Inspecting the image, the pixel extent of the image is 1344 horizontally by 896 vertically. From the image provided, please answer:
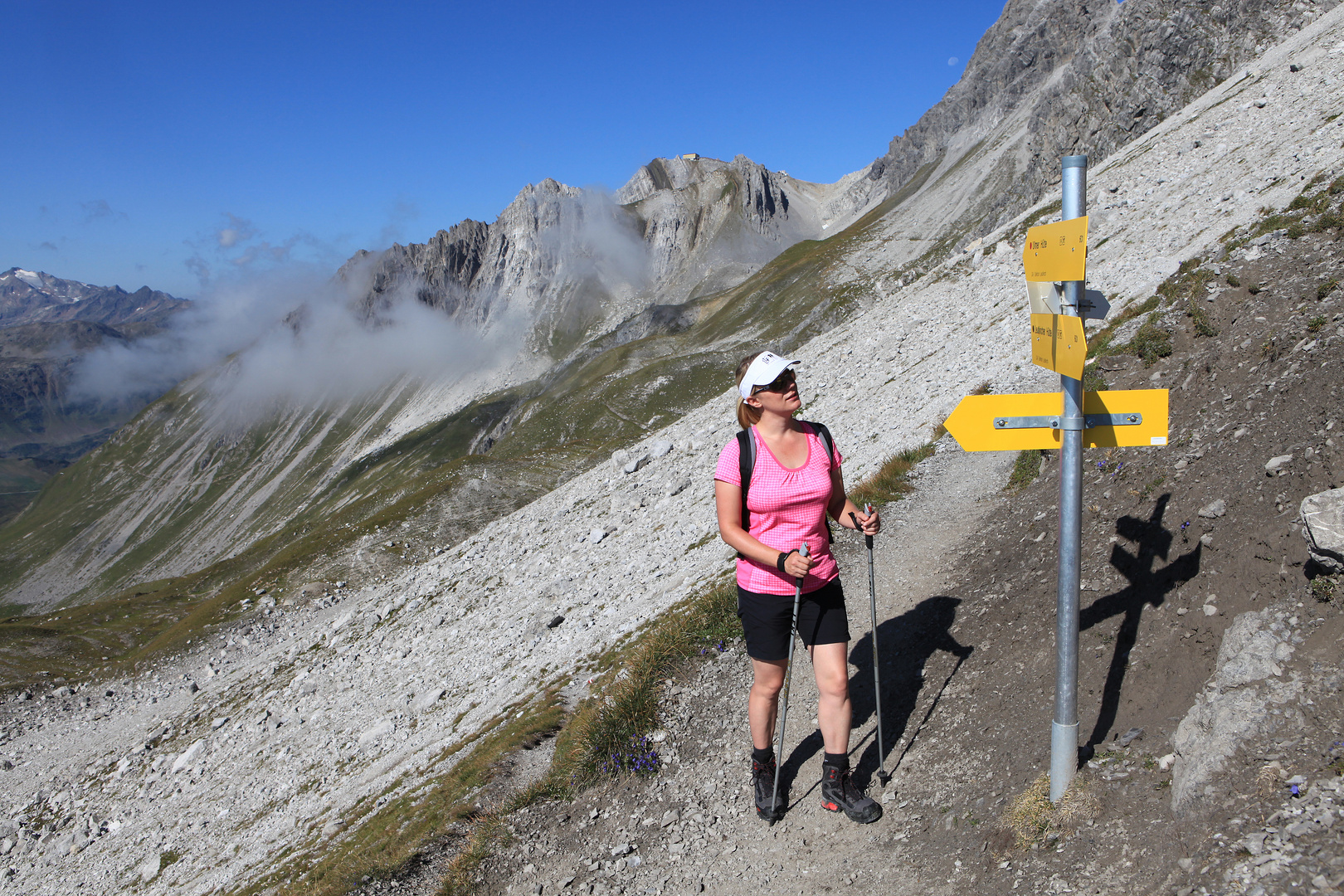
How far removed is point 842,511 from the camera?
6.79 meters

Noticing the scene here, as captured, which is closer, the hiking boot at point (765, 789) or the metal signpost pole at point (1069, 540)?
the metal signpost pole at point (1069, 540)

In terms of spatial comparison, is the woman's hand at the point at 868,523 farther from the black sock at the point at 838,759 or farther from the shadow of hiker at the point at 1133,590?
the shadow of hiker at the point at 1133,590

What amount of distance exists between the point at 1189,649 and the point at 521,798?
23.0 ft

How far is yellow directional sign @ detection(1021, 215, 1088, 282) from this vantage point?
176 inches

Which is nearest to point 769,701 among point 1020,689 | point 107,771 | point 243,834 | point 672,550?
point 1020,689

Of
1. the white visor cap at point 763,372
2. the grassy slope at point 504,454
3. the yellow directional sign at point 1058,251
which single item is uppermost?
the yellow directional sign at point 1058,251

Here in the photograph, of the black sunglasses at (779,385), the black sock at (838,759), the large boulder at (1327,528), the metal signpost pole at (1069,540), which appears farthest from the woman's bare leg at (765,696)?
the large boulder at (1327,528)

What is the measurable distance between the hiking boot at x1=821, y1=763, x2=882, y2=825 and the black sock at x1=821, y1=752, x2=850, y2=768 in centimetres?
3

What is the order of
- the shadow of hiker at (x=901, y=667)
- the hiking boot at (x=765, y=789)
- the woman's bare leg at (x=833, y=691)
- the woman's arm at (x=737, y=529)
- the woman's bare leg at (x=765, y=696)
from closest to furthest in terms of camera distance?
the woman's arm at (x=737, y=529)
the woman's bare leg at (x=833, y=691)
the woman's bare leg at (x=765, y=696)
the hiking boot at (x=765, y=789)
the shadow of hiker at (x=901, y=667)

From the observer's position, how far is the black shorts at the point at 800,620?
21.0 ft

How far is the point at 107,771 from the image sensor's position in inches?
1177

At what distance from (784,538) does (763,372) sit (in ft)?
4.91

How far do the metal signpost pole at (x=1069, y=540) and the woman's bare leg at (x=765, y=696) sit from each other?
7.37 ft

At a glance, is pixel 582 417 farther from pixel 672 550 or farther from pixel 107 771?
pixel 672 550
